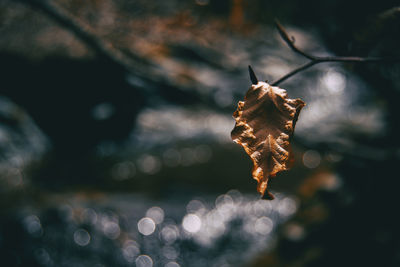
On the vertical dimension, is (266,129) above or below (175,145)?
below

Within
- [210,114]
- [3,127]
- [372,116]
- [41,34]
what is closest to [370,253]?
[372,116]

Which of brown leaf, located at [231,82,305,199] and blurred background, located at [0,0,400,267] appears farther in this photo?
blurred background, located at [0,0,400,267]

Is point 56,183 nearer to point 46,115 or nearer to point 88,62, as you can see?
point 46,115

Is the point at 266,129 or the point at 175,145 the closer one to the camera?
the point at 266,129

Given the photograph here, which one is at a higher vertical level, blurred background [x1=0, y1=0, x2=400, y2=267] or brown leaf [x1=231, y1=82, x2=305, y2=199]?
blurred background [x1=0, y1=0, x2=400, y2=267]

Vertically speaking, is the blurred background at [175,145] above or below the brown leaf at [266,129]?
above
